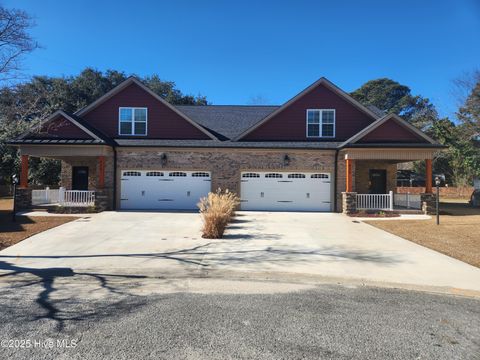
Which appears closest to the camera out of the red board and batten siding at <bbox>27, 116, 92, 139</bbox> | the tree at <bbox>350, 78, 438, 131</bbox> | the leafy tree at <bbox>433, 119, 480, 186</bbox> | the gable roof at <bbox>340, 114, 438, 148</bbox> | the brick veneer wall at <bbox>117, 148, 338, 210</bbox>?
the gable roof at <bbox>340, 114, 438, 148</bbox>

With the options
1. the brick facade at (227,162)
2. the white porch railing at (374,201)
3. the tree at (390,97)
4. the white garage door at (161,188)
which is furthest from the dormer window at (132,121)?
the tree at (390,97)

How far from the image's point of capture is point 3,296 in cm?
572

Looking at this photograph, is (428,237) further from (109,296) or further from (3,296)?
(3,296)

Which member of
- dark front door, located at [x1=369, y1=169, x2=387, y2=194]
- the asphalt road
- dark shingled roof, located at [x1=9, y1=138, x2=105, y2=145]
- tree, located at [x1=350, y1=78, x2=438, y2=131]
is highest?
tree, located at [x1=350, y1=78, x2=438, y2=131]

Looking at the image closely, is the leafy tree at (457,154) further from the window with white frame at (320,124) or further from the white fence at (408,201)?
the window with white frame at (320,124)

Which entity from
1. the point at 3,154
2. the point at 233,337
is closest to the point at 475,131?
the point at 233,337

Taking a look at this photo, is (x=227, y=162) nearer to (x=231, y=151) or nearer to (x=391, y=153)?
(x=231, y=151)

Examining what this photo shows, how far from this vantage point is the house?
18516mm

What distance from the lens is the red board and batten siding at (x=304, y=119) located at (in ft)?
67.9

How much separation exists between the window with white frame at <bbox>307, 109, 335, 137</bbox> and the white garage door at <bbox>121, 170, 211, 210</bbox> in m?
6.57

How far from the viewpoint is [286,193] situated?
19625 mm

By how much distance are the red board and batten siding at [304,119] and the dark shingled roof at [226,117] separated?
6.17 ft

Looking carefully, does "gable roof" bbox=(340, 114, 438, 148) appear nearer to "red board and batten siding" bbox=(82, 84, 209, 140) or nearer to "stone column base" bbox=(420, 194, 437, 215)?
"stone column base" bbox=(420, 194, 437, 215)

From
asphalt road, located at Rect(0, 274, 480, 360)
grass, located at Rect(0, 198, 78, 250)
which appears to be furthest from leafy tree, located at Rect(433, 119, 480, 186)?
grass, located at Rect(0, 198, 78, 250)
